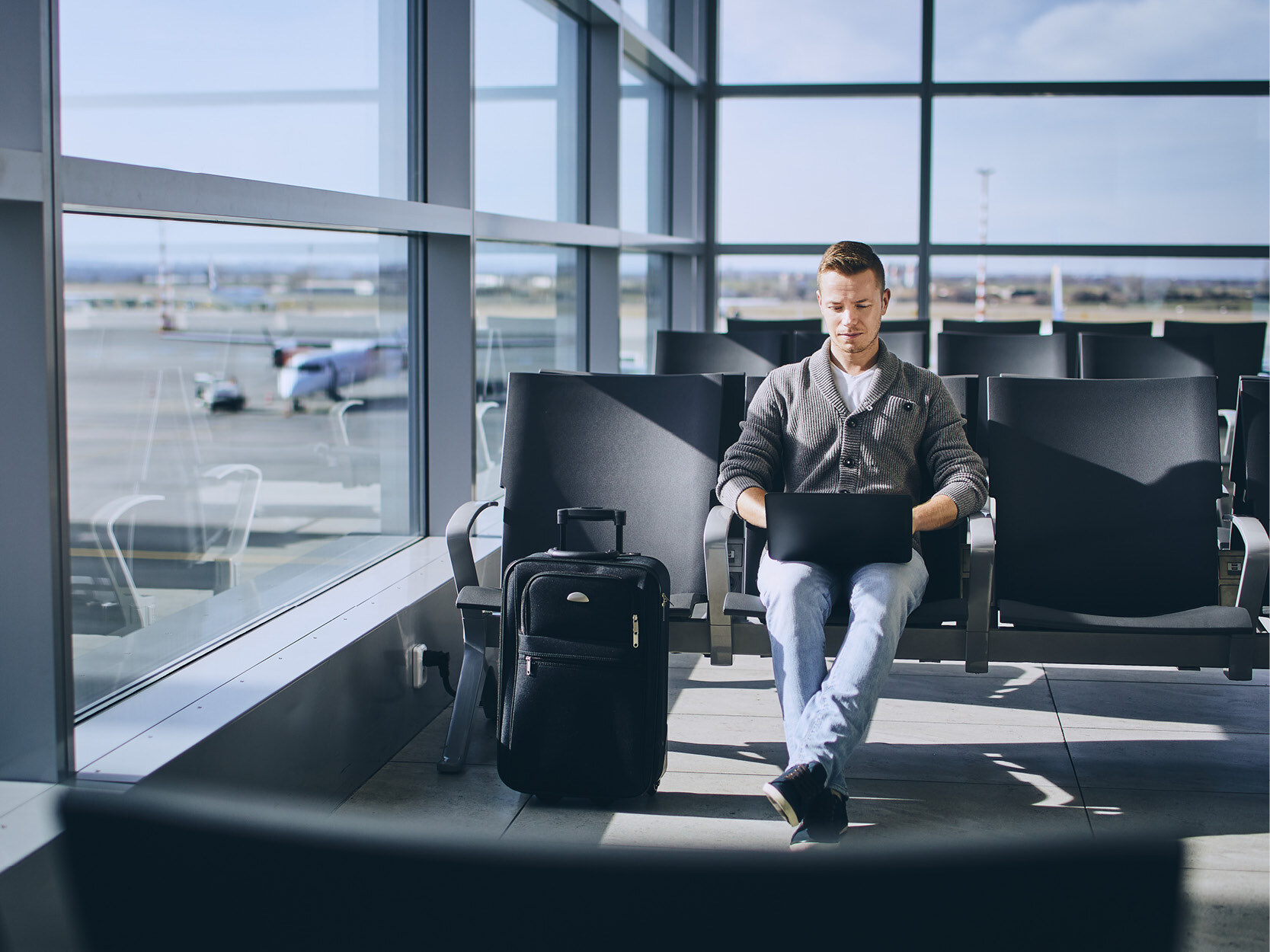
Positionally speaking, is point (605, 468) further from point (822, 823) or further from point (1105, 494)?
point (1105, 494)

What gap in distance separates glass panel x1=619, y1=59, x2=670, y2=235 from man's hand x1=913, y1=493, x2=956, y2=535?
12.4 feet

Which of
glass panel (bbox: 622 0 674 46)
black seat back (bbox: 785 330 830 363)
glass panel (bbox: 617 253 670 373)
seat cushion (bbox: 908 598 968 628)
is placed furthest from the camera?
glass panel (bbox: 622 0 674 46)

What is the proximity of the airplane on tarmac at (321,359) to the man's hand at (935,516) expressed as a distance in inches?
60.0

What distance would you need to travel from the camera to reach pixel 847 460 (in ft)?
9.12

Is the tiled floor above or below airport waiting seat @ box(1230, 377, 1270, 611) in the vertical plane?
below

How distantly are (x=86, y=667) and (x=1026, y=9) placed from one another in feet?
25.1

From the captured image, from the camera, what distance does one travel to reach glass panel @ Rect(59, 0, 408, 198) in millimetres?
2068

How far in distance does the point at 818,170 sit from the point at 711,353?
396 cm

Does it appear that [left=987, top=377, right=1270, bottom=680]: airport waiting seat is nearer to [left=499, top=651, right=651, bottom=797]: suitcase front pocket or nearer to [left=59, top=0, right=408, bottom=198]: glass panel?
[left=499, top=651, right=651, bottom=797]: suitcase front pocket

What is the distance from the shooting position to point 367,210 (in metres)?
3.00

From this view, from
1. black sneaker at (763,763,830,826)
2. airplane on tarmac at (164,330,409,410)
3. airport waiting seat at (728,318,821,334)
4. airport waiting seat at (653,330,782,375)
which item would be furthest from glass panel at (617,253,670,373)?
black sneaker at (763,763,830,826)

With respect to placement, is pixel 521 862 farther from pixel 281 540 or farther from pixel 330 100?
pixel 330 100

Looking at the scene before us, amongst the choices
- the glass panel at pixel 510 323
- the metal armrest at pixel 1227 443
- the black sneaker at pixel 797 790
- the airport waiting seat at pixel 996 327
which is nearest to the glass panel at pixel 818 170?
the airport waiting seat at pixel 996 327

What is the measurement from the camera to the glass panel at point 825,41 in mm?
8016
